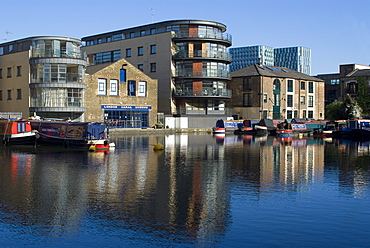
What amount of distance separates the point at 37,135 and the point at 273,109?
53060mm

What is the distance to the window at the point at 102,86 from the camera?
213 feet

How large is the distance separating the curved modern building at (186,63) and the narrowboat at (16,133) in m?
34.7

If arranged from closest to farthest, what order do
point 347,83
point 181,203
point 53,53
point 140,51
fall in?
1. point 181,203
2. point 53,53
3. point 140,51
4. point 347,83

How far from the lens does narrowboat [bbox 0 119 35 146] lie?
4100cm

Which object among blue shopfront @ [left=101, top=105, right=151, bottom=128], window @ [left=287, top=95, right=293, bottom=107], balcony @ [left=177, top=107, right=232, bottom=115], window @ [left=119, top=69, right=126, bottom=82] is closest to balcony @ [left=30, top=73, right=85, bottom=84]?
blue shopfront @ [left=101, top=105, right=151, bottom=128]

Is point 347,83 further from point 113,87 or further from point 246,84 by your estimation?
point 113,87

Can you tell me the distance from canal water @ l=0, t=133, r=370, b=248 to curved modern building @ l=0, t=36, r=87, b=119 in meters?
29.6

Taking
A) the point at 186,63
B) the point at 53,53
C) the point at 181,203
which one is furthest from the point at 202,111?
the point at 181,203

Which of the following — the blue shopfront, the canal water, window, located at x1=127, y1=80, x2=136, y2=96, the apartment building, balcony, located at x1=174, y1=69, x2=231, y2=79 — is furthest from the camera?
the apartment building

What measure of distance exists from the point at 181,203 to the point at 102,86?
49.1 meters

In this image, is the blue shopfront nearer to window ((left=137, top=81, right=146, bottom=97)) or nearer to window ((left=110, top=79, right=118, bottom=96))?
window ((left=110, top=79, right=118, bottom=96))

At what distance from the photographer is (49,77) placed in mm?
59562

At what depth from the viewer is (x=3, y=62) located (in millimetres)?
65438

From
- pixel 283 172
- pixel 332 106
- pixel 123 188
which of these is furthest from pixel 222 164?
pixel 332 106
